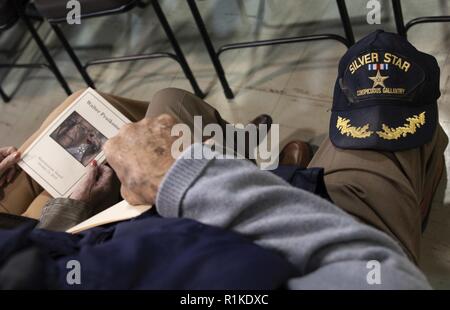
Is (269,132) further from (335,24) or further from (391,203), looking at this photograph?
(391,203)

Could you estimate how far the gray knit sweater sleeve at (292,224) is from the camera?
2.56 ft

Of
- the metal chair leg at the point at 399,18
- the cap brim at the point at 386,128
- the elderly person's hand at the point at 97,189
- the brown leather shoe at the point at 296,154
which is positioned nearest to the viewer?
the cap brim at the point at 386,128

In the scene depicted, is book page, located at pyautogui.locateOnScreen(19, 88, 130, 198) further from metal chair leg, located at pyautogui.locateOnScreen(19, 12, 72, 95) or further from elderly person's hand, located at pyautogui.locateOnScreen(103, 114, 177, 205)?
metal chair leg, located at pyautogui.locateOnScreen(19, 12, 72, 95)

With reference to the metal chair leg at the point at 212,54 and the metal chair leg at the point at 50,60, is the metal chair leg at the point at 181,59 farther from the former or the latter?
the metal chair leg at the point at 50,60

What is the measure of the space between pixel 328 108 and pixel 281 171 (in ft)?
2.35

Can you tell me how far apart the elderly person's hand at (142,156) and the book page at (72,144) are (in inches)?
14.3

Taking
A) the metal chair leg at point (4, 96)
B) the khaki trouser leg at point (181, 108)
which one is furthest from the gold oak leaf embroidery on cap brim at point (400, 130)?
the metal chair leg at point (4, 96)

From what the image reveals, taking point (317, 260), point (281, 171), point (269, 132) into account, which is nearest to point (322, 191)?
point (281, 171)

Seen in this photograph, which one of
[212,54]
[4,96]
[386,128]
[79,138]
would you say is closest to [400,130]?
[386,128]

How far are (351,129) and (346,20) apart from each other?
708 millimetres

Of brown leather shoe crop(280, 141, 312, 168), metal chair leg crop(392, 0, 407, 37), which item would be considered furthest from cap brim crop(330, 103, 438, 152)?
metal chair leg crop(392, 0, 407, 37)

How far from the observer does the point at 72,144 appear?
143 cm

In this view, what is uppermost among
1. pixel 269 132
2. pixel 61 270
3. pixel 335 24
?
pixel 335 24

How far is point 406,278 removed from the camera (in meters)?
0.79
